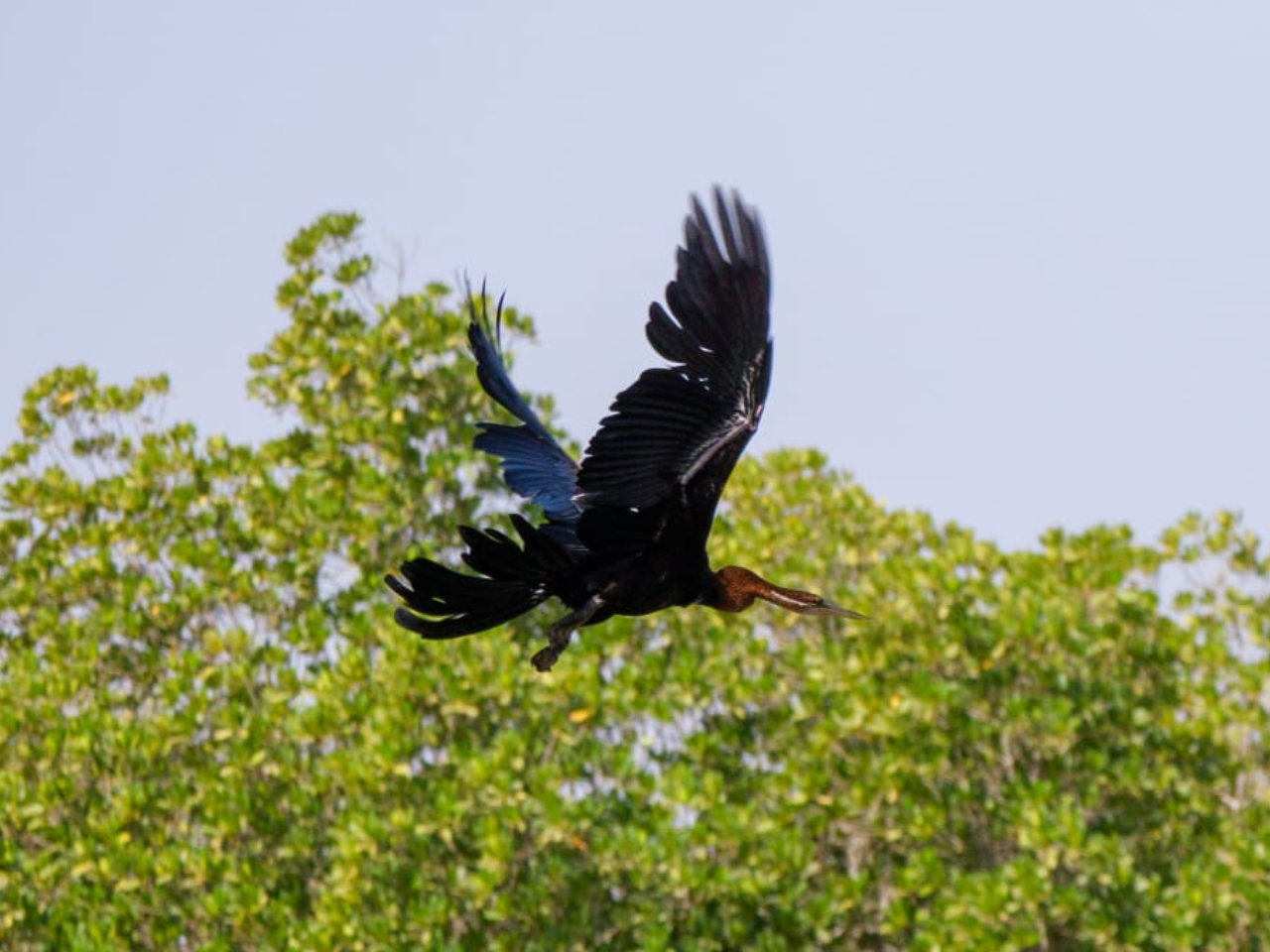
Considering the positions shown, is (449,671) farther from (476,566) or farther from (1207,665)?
(476,566)

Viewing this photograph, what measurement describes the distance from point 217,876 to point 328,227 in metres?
5.87

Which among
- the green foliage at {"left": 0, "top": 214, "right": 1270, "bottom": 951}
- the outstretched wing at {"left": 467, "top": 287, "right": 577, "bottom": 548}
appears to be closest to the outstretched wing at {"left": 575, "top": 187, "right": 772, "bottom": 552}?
the outstretched wing at {"left": 467, "top": 287, "right": 577, "bottom": 548}

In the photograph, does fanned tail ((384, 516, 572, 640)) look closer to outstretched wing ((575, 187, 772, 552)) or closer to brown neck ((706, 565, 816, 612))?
outstretched wing ((575, 187, 772, 552))

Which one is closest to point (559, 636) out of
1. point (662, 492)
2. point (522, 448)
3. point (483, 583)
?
point (483, 583)

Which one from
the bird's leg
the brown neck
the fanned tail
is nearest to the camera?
the bird's leg

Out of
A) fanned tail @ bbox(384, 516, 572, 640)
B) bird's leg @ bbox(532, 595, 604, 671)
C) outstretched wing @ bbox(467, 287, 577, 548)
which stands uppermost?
outstretched wing @ bbox(467, 287, 577, 548)

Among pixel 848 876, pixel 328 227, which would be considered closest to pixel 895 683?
pixel 848 876

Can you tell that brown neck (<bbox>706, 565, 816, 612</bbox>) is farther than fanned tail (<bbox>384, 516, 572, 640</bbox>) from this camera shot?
Yes

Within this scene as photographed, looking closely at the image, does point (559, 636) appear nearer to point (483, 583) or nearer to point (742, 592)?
point (483, 583)

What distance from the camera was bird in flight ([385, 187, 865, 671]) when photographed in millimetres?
5504

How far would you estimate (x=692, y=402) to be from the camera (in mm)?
5734

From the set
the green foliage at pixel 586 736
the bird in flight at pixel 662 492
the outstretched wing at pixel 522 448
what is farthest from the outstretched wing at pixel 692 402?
the green foliage at pixel 586 736

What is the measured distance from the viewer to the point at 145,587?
1561 cm

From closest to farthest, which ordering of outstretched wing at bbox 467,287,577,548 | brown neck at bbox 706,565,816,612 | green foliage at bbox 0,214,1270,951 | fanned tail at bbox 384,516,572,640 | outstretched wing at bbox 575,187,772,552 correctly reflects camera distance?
outstretched wing at bbox 575,187,772,552 → fanned tail at bbox 384,516,572,640 → brown neck at bbox 706,565,816,612 → outstretched wing at bbox 467,287,577,548 → green foliage at bbox 0,214,1270,951
